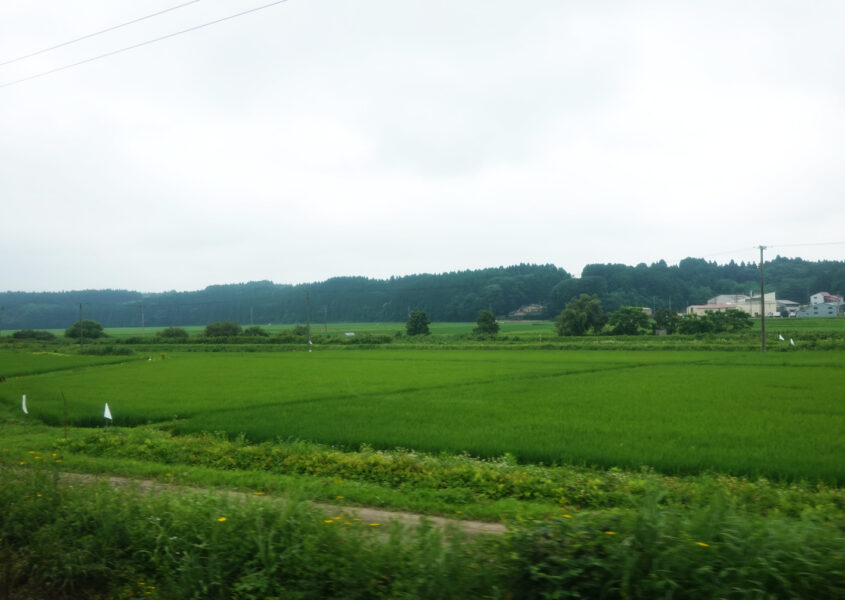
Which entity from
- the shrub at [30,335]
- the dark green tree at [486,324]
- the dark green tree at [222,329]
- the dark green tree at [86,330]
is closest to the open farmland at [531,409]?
the dark green tree at [486,324]

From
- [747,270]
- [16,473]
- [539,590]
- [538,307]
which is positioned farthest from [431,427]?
[747,270]

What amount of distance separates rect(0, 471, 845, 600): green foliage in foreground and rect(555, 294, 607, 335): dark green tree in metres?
60.7

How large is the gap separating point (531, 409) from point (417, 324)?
5597 cm

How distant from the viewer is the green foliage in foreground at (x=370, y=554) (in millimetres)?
3908

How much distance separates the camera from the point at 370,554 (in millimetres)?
4582

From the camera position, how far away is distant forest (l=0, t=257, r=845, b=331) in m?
88.1

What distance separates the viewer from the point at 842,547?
3.91 metres

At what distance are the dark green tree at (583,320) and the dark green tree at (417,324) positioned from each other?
15.9 m

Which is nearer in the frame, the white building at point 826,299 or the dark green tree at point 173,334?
the dark green tree at point 173,334

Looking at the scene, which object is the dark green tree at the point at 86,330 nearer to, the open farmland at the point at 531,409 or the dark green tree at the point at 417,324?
the dark green tree at the point at 417,324

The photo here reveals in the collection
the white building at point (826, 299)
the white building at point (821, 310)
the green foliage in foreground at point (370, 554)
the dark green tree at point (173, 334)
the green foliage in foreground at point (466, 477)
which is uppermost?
the white building at point (826, 299)

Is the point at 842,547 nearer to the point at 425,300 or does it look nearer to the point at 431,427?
the point at 431,427

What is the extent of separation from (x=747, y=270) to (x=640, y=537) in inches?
5125

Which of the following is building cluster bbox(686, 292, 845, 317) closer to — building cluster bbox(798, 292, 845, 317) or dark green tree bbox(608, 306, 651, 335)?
building cluster bbox(798, 292, 845, 317)
